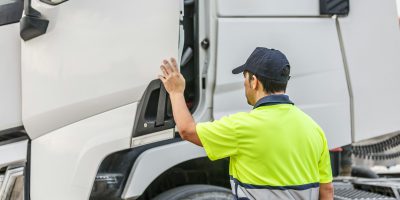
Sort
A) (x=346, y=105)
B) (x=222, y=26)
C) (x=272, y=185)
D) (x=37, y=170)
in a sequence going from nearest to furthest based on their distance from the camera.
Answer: (x=272, y=185) → (x=37, y=170) → (x=222, y=26) → (x=346, y=105)

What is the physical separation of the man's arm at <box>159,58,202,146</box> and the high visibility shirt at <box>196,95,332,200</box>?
0.07 meters

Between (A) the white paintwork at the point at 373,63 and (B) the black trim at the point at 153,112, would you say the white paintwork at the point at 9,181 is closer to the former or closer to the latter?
(B) the black trim at the point at 153,112

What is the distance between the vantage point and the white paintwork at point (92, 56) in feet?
8.27

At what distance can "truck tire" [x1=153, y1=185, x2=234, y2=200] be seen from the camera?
8.57 feet

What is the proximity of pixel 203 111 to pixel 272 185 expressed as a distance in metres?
0.83

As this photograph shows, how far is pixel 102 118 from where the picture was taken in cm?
252

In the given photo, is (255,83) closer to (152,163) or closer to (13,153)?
(152,163)

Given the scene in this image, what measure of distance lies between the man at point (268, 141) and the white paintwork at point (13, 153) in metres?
0.96

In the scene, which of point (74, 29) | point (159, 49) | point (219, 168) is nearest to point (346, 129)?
point (219, 168)

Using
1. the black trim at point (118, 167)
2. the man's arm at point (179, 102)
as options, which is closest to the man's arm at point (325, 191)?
the man's arm at point (179, 102)

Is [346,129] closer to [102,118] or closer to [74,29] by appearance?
[102,118]

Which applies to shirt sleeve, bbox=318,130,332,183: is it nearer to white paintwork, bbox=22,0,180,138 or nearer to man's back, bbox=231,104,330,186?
man's back, bbox=231,104,330,186

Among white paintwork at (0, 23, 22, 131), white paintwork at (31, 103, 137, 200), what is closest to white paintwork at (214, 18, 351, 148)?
white paintwork at (31, 103, 137, 200)

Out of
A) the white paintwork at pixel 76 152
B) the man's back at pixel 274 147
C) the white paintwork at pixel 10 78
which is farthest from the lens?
the white paintwork at pixel 10 78
